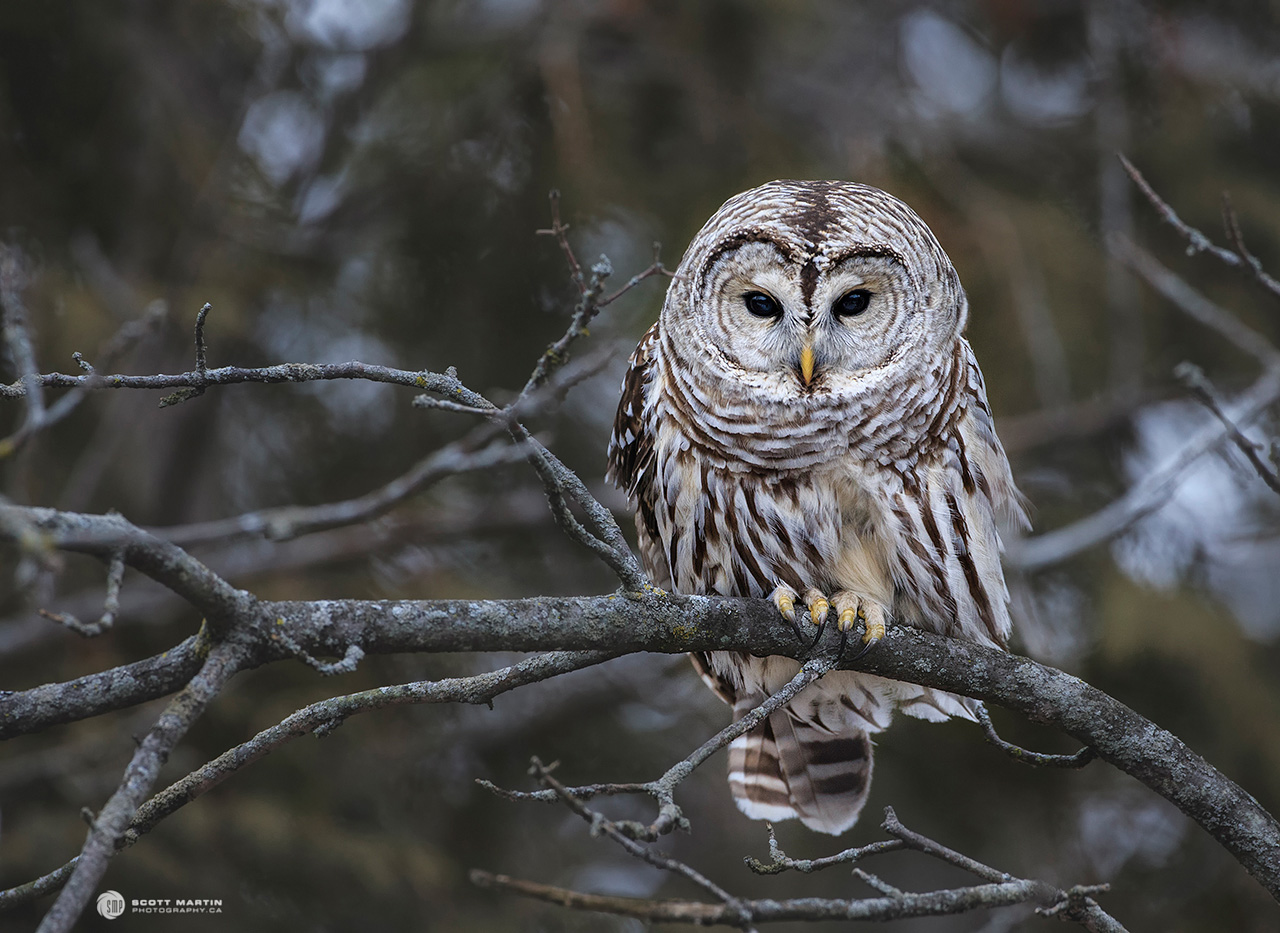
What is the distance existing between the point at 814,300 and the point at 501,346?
2.56 meters

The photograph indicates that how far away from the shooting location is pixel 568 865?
6863 mm

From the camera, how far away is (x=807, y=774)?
4.31 metres

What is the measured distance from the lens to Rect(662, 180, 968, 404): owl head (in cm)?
352

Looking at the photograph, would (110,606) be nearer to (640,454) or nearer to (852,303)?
(640,454)

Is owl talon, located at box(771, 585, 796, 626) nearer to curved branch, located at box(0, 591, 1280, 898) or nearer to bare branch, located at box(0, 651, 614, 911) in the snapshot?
curved branch, located at box(0, 591, 1280, 898)

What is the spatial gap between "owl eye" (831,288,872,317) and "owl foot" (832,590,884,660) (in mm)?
928

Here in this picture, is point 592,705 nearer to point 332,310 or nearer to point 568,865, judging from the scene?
point 568,865

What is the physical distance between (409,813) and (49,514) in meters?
4.22

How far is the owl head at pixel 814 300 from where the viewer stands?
352cm

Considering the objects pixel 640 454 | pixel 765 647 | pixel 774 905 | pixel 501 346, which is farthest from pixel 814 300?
pixel 501 346

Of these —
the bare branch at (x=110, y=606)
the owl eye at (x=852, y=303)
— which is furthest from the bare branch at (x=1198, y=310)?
the bare branch at (x=110, y=606)

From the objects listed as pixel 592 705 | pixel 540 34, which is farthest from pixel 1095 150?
pixel 592 705

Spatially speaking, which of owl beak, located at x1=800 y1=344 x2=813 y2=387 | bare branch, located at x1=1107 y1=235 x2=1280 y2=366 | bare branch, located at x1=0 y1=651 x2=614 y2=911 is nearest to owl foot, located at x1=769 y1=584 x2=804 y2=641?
owl beak, located at x1=800 y1=344 x2=813 y2=387

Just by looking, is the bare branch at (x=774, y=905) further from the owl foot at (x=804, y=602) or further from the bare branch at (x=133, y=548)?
the owl foot at (x=804, y=602)
